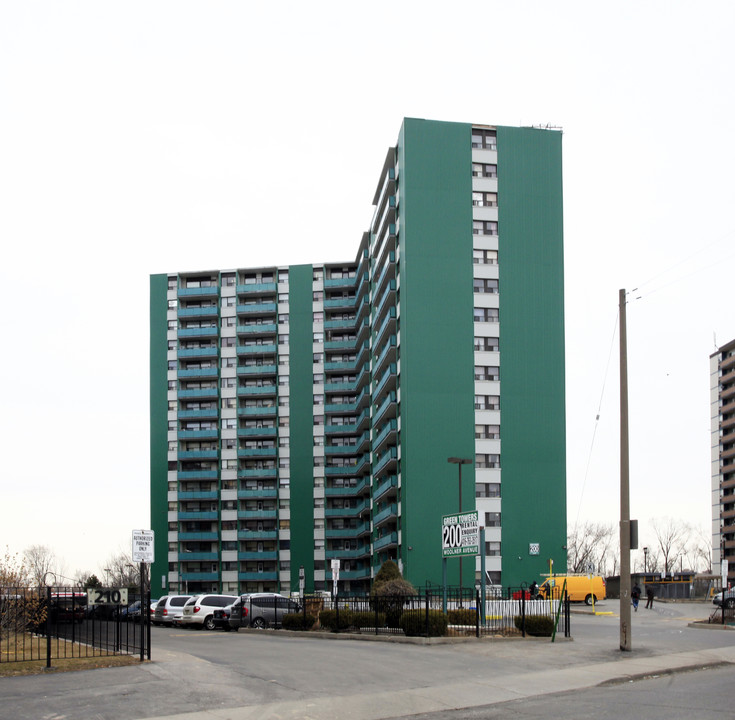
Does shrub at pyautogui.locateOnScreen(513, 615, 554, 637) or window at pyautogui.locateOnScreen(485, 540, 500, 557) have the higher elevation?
shrub at pyautogui.locateOnScreen(513, 615, 554, 637)

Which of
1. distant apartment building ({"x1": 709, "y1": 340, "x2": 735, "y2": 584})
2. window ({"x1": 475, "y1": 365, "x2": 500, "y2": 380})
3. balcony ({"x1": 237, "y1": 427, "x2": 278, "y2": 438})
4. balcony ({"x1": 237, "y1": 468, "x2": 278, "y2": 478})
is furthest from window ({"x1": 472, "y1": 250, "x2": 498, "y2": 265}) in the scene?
distant apartment building ({"x1": 709, "y1": 340, "x2": 735, "y2": 584})

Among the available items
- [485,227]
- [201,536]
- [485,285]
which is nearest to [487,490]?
[485,285]

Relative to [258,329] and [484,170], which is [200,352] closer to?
[258,329]

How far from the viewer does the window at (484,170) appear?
8000 centimetres

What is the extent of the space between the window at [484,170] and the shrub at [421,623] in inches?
2201

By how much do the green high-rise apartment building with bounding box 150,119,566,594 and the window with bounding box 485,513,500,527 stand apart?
11cm

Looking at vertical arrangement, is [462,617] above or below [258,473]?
below

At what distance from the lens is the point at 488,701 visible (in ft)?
54.5

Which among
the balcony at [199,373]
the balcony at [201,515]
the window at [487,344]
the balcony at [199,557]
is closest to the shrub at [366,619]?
the window at [487,344]

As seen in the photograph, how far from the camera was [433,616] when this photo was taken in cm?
2828

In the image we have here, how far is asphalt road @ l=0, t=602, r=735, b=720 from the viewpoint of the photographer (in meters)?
15.8

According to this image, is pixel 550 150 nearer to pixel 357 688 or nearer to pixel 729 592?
pixel 729 592

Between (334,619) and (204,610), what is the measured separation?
13292 millimetres

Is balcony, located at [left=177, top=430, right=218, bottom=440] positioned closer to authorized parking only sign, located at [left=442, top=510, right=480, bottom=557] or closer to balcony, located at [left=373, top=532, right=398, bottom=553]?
balcony, located at [left=373, top=532, right=398, bottom=553]
